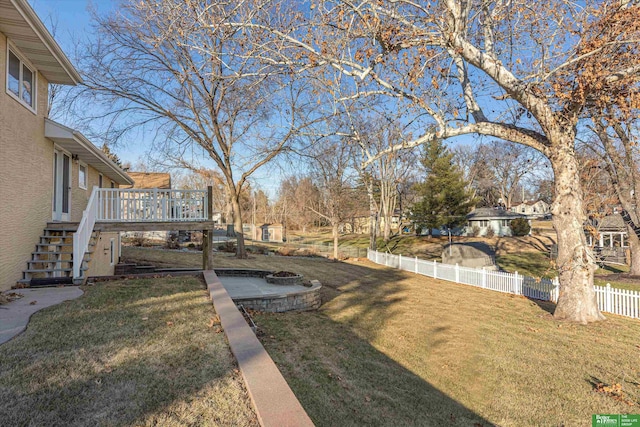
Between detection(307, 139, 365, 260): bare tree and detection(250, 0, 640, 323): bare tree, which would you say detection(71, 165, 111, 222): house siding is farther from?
detection(307, 139, 365, 260): bare tree

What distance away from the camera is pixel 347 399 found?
4.48 meters

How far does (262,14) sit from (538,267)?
23.0 meters

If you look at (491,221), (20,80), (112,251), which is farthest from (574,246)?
(491,221)

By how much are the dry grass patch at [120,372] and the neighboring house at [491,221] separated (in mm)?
41743

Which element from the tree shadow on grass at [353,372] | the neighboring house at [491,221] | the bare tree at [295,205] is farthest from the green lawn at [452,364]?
the neighboring house at [491,221]

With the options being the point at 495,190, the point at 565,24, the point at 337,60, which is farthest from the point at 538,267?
the point at 495,190

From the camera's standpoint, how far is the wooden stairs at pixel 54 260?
735 cm

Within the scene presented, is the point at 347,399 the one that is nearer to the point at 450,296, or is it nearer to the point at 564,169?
the point at 564,169

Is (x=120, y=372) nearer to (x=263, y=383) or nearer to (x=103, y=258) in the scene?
(x=263, y=383)

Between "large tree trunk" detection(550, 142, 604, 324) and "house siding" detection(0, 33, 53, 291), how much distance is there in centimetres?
1171

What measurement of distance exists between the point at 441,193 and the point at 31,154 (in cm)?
3158

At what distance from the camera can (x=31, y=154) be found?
310 inches

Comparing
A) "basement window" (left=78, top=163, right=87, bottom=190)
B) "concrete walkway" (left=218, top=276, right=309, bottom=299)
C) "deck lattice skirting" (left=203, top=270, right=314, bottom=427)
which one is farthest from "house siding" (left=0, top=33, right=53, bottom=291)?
"deck lattice skirting" (left=203, top=270, right=314, bottom=427)

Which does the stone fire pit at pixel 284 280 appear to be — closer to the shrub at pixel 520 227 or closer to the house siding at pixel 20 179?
the house siding at pixel 20 179
